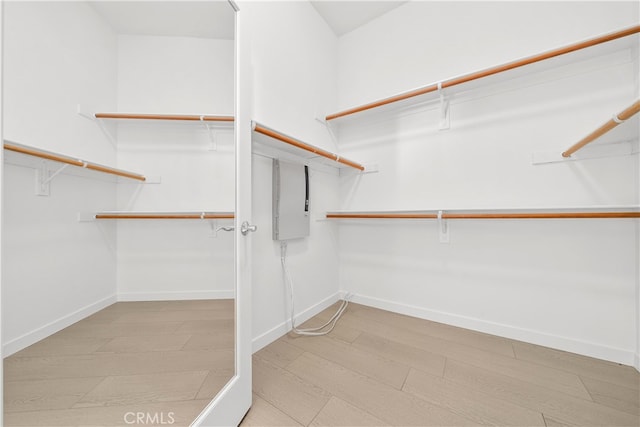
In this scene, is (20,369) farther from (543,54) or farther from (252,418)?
(543,54)

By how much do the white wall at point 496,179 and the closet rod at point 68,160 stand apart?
164 centimetres

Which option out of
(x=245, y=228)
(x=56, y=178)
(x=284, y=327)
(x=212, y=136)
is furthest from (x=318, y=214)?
(x=56, y=178)

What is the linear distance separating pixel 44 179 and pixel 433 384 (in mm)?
1567

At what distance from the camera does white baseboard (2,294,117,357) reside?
48cm

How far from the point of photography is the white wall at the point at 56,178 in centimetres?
48

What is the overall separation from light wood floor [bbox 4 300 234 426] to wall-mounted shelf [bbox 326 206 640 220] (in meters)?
1.22

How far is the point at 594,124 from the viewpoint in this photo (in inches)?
51.7

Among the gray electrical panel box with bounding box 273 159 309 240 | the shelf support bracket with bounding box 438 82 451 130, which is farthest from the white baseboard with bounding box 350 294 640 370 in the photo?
the shelf support bracket with bounding box 438 82 451 130

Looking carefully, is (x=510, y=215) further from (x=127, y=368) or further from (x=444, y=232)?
(x=127, y=368)

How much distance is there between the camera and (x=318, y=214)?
1.92 meters

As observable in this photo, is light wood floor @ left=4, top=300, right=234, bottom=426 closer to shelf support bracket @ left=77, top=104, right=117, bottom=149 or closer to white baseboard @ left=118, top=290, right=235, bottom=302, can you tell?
white baseboard @ left=118, top=290, right=235, bottom=302

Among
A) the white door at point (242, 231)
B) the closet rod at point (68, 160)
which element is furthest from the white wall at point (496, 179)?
the closet rod at point (68, 160)

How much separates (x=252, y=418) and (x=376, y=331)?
932mm

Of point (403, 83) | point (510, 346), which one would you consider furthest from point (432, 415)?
point (403, 83)
